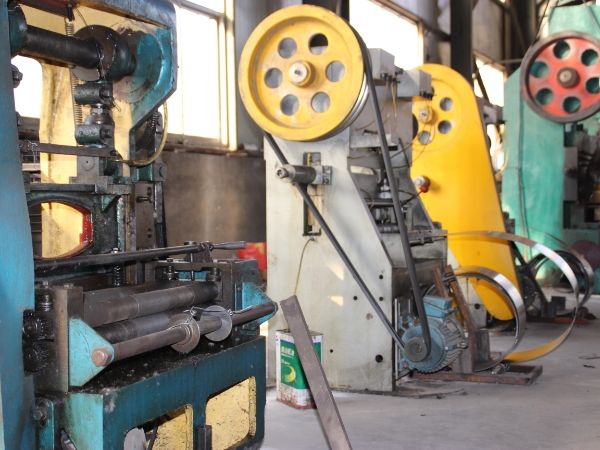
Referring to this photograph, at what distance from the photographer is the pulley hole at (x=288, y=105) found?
2.98 m

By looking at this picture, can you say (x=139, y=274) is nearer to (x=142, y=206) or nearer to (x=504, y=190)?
(x=142, y=206)

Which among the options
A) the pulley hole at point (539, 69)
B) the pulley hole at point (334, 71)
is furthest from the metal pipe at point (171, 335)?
the pulley hole at point (539, 69)

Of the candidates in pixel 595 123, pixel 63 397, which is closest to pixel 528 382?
pixel 63 397

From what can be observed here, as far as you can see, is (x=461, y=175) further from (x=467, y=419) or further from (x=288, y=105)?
(x=467, y=419)

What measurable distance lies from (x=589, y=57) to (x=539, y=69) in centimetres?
33

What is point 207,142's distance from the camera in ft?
16.1

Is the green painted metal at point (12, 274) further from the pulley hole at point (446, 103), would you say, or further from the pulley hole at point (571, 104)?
the pulley hole at point (571, 104)

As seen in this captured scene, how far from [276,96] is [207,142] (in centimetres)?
200

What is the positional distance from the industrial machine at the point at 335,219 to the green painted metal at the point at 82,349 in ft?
5.13

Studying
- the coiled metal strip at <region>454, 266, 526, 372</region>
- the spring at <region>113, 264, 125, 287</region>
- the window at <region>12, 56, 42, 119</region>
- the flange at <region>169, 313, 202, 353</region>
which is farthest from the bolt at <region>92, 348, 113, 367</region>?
the window at <region>12, 56, 42, 119</region>

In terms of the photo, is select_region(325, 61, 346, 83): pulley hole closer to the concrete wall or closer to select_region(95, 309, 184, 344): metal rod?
select_region(95, 309, 184, 344): metal rod

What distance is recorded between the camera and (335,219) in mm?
2928

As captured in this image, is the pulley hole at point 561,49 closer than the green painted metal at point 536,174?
Answer: Yes

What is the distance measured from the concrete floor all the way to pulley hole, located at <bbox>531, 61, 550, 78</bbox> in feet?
9.06
